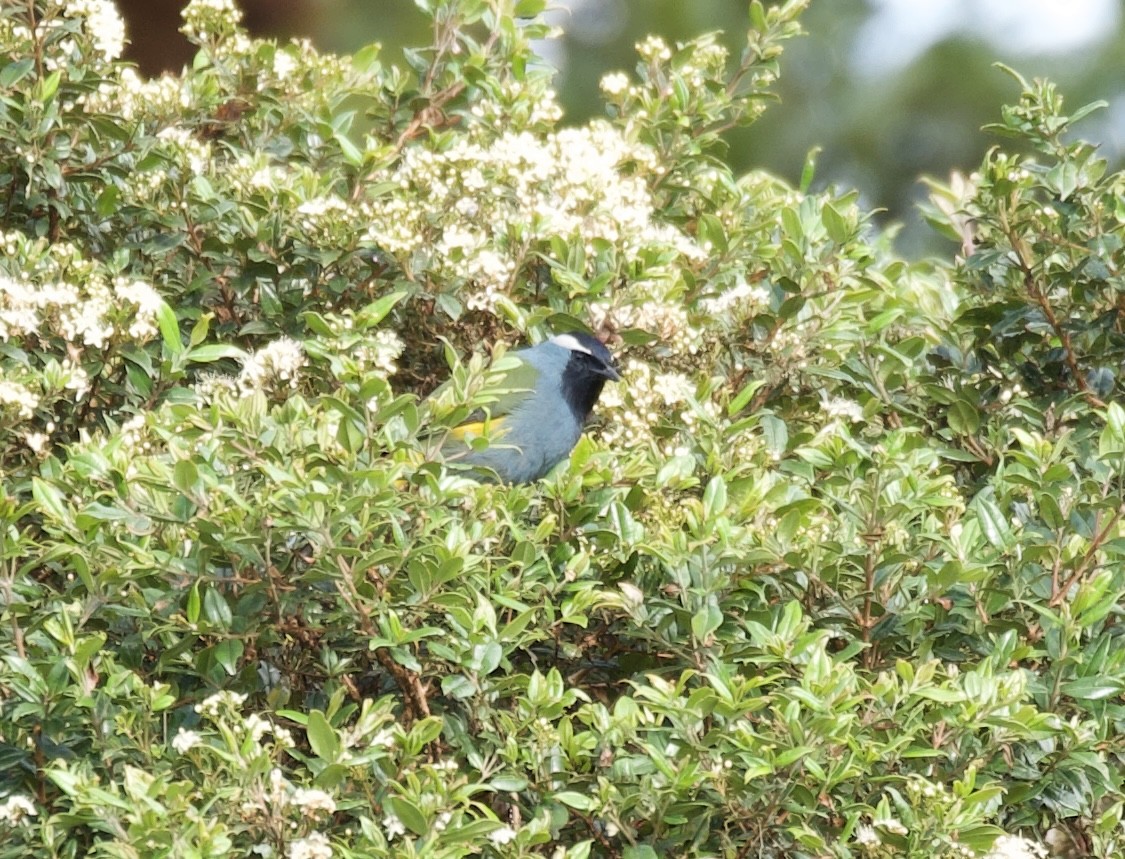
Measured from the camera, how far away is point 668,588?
11.2ft

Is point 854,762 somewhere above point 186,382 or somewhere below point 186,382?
below

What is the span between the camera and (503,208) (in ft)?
14.6

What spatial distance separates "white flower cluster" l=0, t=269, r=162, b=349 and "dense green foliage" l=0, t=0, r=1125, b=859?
1cm

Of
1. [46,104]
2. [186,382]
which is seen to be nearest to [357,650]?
[186,382]

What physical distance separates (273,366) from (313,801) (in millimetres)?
1330

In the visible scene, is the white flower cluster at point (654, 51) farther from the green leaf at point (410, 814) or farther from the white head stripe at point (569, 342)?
the green leaf at point (410, 814)

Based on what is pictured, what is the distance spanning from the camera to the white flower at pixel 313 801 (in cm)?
284

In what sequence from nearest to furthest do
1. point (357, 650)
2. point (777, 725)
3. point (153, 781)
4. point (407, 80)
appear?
point (153, 781) < point (777, 725) < point (357, 650) < point (407, 80)

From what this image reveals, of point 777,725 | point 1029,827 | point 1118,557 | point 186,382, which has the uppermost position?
point 186,382

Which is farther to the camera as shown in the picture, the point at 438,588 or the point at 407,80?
the point at 407,80

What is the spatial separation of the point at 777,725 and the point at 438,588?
2.43 ft

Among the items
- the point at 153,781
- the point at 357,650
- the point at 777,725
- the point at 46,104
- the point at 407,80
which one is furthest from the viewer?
the point at 407,80

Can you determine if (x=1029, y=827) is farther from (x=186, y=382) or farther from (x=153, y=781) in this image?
(x=186, y=382)

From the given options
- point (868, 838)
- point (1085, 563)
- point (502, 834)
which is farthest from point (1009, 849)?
point (502, 834)
